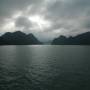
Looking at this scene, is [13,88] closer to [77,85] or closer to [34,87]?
[34,87]

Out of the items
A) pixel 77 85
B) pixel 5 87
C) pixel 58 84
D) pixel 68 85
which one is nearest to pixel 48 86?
pixel 58 84

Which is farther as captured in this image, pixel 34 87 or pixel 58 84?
pixel 58 84

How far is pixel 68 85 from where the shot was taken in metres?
29.0

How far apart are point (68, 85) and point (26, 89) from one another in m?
10.0

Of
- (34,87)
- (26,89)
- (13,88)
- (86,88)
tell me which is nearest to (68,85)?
(86,88)

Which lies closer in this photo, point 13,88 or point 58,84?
point 13,88

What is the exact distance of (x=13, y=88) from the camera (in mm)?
27141

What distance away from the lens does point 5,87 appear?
2770 centimetres

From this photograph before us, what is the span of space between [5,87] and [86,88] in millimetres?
18332

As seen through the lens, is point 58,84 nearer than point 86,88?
No

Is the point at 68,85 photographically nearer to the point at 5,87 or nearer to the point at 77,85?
the point at 77,85

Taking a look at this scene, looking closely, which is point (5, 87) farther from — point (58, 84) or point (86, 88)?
point (86, 88)

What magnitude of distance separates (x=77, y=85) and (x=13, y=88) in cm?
1498

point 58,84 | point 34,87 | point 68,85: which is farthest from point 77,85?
point 34,87
